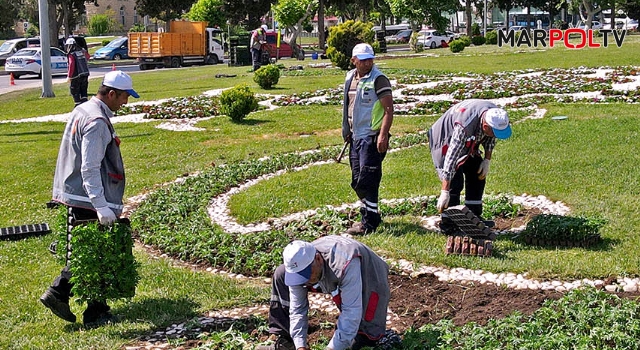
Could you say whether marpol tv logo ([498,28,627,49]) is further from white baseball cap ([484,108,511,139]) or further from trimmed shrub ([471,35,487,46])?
white baseball cap ([484,108,511,139])

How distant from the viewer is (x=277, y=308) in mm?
5398

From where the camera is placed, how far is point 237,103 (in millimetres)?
17594

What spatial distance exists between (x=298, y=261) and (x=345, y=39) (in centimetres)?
2858

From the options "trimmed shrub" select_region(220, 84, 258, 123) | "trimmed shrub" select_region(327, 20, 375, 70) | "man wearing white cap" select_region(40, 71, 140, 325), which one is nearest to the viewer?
"man wearing white cap" select_region(40, 71, 140, 325)

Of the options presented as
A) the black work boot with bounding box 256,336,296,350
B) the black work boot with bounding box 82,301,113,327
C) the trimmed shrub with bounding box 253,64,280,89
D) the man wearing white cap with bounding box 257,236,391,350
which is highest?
the trimmed shrub with bounding box 253,64,280,89

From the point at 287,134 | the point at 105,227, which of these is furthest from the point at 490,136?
the point at 287,134

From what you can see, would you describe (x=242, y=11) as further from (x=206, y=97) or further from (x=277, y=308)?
(x=277, y=308)

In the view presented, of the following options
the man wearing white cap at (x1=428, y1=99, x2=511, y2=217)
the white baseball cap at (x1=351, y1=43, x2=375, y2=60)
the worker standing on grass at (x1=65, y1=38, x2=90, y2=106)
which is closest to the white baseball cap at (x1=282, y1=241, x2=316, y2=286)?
the man wearing white cap at (x1=428, y1=99, x2=511, y2=217)

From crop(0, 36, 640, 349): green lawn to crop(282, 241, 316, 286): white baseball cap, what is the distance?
183 cm

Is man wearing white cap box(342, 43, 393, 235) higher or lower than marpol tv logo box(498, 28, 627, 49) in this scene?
lower

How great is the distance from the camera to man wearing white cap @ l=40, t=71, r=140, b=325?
20.0 feet

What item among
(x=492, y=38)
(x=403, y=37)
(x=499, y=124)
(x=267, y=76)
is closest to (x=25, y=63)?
(x=267, y=76)

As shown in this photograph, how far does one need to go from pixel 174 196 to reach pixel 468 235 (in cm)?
457

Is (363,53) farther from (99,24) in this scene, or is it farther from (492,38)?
(99,24)
